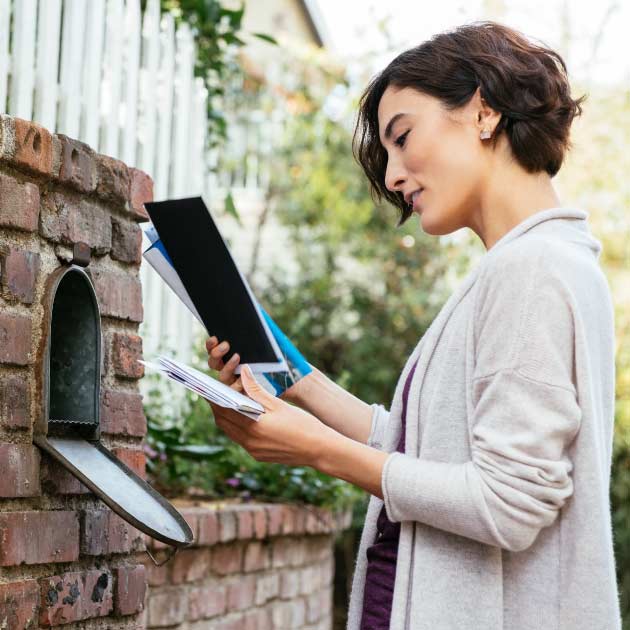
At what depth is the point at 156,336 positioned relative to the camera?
4.50 metres

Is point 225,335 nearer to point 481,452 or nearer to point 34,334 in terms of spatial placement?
point 34,334

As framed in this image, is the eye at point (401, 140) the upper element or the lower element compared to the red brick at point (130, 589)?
upper

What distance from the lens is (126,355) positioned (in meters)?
2.24

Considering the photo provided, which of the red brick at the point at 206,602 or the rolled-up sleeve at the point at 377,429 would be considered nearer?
the rolled-up sleeve at the point at 377,429

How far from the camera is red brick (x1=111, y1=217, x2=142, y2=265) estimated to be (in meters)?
2.23

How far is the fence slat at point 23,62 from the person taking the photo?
3344 millimetres

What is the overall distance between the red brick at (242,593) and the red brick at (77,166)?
6.35 ft

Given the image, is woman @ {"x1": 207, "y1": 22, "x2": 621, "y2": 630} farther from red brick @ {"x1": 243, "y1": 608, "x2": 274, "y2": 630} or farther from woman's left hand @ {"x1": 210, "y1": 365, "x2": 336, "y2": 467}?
red brick @ {"x1": 243, "y1": 608, "x2": 274, "y2": 630}

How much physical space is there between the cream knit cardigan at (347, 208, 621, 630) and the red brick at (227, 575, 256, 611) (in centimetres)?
199

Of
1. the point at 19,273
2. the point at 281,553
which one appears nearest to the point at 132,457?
the point at 19,273

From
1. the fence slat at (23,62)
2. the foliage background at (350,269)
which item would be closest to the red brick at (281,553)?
the fence slat at (23,62)

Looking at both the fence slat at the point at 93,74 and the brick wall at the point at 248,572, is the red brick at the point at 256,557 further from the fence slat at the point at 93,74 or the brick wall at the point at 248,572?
the fence slat at the point at 93,74

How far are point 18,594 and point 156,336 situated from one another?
2.74 meters

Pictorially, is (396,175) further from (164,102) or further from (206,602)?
(164,102)
